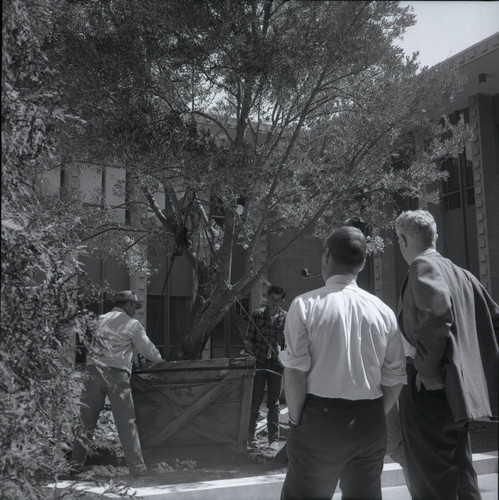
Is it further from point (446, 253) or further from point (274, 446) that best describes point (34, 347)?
point (446, 253)

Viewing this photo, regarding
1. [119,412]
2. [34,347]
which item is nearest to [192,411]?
[119,412]

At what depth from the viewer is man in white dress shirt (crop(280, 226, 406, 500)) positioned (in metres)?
2.84

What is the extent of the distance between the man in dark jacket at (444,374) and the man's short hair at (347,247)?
1.16ft

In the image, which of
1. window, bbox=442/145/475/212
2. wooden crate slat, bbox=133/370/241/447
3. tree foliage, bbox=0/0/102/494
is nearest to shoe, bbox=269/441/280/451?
wooden crate slat, bbox=133/370/241/447

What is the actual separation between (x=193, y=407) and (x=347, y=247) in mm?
3816

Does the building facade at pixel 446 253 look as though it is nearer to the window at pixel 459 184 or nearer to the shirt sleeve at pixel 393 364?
the window at pixel 459 184

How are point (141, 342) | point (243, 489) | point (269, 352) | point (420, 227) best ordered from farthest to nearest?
point (269, 352) < point (141, 342) < point (243, 489) < point (420, 227)

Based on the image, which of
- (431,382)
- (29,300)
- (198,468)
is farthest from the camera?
(198,468)

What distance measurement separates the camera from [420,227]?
3.66 m

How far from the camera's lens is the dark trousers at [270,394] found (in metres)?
7.55

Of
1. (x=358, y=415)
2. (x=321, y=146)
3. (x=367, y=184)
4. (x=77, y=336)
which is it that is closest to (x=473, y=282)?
(x=358, y=415)

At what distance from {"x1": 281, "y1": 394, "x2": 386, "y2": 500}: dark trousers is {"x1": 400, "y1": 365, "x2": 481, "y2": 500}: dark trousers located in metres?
0.43

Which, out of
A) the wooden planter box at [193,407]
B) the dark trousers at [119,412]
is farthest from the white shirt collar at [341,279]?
the wooden planter box at [193,407]

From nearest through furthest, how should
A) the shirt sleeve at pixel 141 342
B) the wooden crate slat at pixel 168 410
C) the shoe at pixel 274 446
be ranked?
the shirt sleeve at pixel 141 342 → the wooden crate slat at pixel 168 410 → the shoe at pixel 274 446
